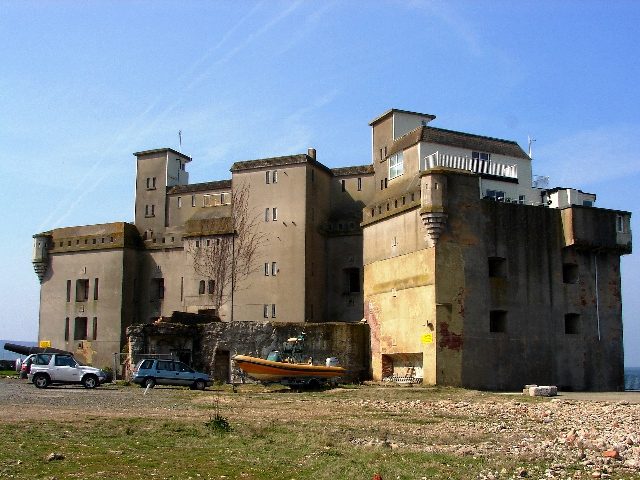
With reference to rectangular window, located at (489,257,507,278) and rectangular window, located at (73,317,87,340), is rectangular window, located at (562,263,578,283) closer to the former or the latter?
rectangular window, located at (489,257,507,278)

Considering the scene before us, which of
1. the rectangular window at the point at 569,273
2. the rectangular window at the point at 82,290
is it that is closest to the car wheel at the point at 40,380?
the rectangular window at the point at 82,290

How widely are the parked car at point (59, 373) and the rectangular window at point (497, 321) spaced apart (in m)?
19.1

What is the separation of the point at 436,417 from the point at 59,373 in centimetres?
1924

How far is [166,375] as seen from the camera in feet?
115

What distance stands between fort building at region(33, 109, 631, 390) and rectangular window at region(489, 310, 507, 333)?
0.34 feet

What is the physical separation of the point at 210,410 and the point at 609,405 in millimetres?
14449

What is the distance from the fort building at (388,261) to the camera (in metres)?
37.0

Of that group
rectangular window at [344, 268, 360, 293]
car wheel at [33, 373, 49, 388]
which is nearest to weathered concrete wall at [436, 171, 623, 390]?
rectangular window at [344, 268, 360, 293]

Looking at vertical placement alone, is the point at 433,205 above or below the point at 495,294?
above

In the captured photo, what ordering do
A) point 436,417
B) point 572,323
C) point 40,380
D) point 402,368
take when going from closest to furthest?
point 436,417 < point 40,380 < point 402,368 < point 572,323

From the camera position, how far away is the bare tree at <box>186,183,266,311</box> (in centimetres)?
4962

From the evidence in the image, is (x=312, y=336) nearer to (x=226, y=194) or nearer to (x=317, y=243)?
(x=317, y=243)

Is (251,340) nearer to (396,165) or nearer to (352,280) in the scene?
(352,280)

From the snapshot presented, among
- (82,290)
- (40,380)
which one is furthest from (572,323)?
(82,290)
